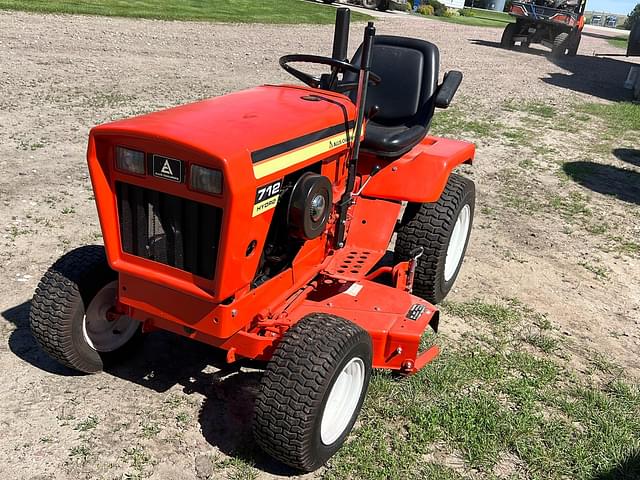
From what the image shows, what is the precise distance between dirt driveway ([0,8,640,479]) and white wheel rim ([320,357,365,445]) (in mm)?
284

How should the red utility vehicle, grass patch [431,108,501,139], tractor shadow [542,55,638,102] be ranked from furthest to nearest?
1. the red utility vehicle
2. tractor shadow [542,55,638,102]
3. grass patch [431,108,501,139]

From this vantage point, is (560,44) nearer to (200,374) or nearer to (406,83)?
(406,83)

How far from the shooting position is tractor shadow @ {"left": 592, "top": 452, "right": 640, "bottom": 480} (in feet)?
9.13

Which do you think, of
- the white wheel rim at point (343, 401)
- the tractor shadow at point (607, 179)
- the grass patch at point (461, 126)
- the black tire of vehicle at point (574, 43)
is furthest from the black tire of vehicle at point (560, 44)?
the white wheel rim at point (343, 401)

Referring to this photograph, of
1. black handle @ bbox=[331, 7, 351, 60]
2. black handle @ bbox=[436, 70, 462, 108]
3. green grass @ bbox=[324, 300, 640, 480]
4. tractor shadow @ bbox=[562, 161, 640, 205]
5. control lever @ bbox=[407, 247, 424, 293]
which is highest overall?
black handle @ bbox=[331, 7, 351, 60]

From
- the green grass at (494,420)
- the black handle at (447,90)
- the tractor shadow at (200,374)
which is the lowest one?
the tractor shadow at (200,374)

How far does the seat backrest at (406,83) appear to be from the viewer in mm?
4090

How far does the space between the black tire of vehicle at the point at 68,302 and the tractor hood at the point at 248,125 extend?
2.47ft

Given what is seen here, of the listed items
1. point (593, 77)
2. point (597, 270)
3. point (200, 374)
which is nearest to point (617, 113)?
point (593, 77)

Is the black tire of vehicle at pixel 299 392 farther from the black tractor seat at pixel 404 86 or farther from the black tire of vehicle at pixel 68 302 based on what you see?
the black tractor seat at pixel 404 86

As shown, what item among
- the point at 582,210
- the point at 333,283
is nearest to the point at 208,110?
the point at 333,283

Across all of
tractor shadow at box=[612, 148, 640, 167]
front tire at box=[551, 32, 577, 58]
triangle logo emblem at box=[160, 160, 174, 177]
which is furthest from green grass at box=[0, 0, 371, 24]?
triangle logo emblem at box=[160, 160, 174, 177]

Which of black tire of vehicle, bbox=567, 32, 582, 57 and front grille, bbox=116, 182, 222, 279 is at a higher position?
front grille, bbox=116, 182, 222, 279

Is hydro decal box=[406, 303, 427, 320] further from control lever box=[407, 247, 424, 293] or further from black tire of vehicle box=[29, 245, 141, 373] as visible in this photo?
black tire of vehicle box=[29, 245, 141, 373]
